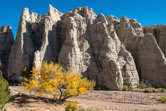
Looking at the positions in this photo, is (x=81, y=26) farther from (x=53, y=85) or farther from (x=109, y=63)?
(x=53, y=85)

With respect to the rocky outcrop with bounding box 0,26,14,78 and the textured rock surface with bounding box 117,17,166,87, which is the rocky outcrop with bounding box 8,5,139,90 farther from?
the rocky outcrop with bounding box 0,26,14,78

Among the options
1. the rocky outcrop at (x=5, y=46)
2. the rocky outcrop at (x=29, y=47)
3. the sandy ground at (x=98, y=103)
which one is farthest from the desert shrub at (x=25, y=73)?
the rocky outcrop at (x=5, y=46)

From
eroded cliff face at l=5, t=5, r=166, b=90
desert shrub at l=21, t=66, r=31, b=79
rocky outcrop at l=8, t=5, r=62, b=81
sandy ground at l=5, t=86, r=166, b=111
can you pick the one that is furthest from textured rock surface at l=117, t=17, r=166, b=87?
desert shrub at l=21, t=66, r=31, b=79

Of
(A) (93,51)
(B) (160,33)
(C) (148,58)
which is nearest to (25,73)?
(A) (93,51)

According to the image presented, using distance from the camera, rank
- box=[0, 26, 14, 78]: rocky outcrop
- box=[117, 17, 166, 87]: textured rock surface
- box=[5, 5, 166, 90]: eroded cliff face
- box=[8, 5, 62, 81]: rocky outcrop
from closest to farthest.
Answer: box=[5, 5, 166, 90]: eroded cliff face → box=[117, 17, 166, 87]: textured rock surface → box=[8, 5, 62, 81]: rocky outcrop → box=[0, 26, 14, 78]: rocky outcrop

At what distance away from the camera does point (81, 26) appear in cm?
2461

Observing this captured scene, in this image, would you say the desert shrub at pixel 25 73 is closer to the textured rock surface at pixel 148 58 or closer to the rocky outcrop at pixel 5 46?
the rocky outcrop at pixel 5 46

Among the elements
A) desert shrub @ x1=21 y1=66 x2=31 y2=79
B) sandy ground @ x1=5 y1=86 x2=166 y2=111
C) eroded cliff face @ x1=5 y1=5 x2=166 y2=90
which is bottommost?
sandy ground @ x1=5 y1=86 x2=166 y2=111

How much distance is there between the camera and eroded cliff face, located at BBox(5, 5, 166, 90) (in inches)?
803

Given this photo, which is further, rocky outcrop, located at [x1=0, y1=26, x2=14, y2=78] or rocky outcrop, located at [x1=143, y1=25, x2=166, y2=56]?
rocky outcrop, located at [x1=0, y1=26, x2=14, y2=78]

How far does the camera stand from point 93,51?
24.1 meters

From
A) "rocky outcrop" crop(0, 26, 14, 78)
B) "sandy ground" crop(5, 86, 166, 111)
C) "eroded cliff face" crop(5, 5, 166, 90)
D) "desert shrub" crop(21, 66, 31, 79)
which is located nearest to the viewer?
"sandy ground" crop(5, 86, 166, 111)

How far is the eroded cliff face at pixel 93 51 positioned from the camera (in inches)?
803

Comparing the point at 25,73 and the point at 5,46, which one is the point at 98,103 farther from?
the point at 5,46
